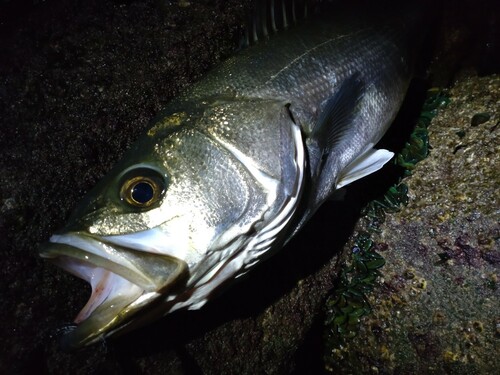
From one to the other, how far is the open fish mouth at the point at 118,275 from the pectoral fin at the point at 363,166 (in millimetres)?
1095

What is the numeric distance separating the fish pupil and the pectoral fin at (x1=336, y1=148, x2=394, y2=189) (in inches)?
42.1

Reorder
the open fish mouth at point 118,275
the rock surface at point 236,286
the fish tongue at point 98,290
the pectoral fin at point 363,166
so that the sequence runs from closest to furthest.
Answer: the open fish mouth at point 118,275
the fish tongue at point 98,290
the rock surface at point 236,286
the pectoral fin at point 363,166

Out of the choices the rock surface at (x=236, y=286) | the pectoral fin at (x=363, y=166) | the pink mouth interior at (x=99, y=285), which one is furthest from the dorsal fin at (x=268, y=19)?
the pink mouth interior at (x=99, y=285)

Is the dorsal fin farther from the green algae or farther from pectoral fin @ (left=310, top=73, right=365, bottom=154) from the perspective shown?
the green algae

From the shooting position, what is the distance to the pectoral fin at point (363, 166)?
6.79 feet

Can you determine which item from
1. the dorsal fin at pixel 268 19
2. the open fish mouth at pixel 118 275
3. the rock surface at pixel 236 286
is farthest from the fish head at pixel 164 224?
the dorsal fin at pixel 268 19

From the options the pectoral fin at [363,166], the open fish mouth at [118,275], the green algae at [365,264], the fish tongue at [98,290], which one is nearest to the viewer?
the open fish mouth at [118,275]

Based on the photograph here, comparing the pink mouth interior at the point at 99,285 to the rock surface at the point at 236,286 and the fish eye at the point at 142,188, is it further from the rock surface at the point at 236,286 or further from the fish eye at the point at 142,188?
the rock surface at the point at 236,286

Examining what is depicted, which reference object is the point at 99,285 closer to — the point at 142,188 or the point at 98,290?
the point at 98,290

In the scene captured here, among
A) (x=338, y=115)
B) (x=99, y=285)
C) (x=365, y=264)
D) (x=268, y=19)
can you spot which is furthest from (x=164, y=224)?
(x=365, y=264)

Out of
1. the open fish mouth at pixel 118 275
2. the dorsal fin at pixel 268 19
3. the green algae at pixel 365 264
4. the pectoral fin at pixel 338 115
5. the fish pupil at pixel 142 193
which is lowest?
the green algae at pixel 365 264

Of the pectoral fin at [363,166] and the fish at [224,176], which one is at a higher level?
the fish at [224,176]

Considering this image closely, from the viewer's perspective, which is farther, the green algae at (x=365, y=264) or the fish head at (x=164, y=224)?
the green algae at (x=365, y=264)

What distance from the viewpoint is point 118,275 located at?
1.45 metres
